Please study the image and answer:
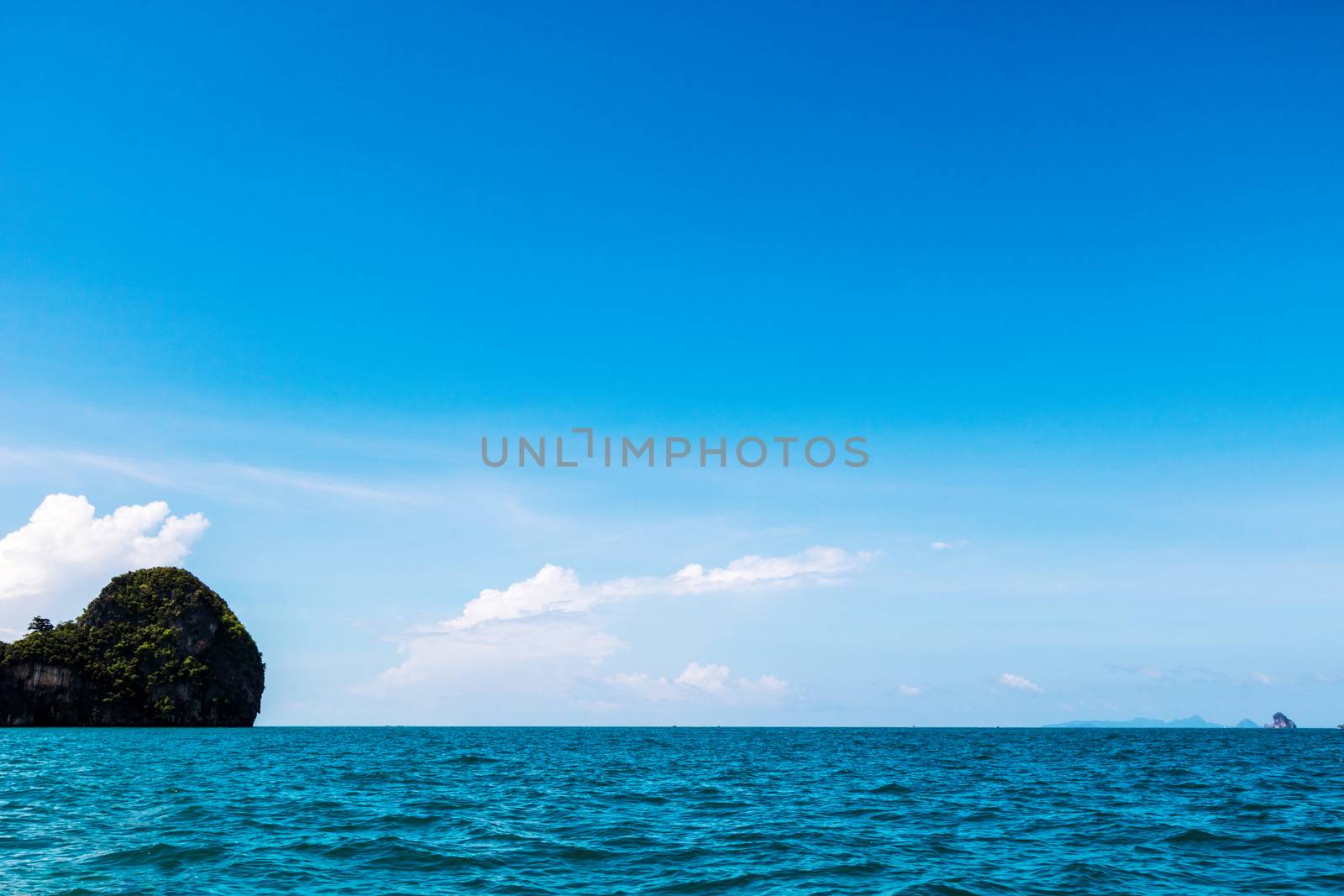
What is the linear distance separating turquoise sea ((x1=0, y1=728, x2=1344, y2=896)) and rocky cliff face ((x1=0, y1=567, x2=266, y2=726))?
348 ft

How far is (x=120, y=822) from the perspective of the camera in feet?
86.1

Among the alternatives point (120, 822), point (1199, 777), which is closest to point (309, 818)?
point (120, 822)

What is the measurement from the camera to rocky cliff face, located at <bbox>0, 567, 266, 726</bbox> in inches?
5207

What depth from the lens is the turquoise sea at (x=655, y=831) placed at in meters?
19.4

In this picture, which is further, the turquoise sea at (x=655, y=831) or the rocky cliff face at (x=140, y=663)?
the rocky cliff face at (x=140, y=663)

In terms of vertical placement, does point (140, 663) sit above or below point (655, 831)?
above

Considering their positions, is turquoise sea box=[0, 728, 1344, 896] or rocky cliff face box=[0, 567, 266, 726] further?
rocky cliff face box=[0, 567, 266, 726]

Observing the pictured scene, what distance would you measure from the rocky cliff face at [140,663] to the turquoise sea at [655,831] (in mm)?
105949

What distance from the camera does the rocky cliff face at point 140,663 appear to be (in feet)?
434

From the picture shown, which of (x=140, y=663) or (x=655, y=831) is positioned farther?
(x=140, y=663)

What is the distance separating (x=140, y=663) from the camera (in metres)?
143

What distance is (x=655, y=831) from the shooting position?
1042 inches

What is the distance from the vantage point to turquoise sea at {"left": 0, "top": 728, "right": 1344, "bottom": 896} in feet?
63.5

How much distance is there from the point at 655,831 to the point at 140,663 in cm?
15206
